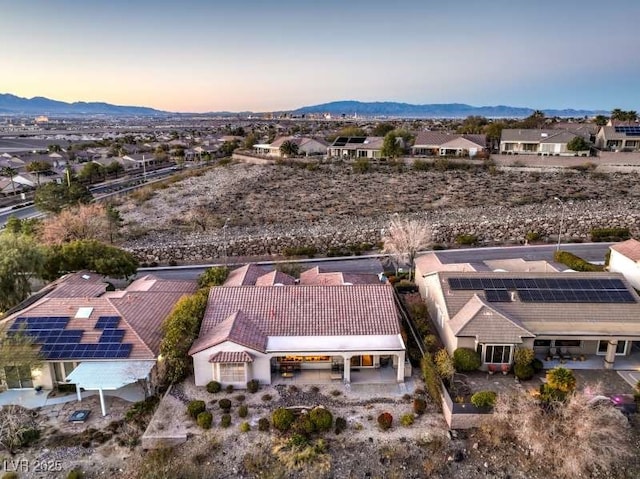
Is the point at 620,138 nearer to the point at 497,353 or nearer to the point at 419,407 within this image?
the point at 497,353

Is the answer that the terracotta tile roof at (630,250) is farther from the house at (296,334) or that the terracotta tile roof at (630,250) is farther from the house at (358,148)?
the house at (358,148)

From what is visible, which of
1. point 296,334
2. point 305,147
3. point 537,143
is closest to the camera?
point 296,334

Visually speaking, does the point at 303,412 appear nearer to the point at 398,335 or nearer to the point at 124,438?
the point at 398,335

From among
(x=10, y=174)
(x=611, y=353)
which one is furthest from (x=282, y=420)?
(x=10, y=174)

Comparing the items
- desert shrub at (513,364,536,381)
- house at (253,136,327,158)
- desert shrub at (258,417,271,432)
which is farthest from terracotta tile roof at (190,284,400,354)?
house at (253,136,327,158)

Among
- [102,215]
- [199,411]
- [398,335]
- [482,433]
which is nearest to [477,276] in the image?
[398,335]

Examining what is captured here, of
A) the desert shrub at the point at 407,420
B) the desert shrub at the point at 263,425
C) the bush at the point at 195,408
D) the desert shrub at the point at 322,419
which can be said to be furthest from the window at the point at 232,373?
the desert shrub at the point at 407,420

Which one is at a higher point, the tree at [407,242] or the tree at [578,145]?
the tree at [578,145]
